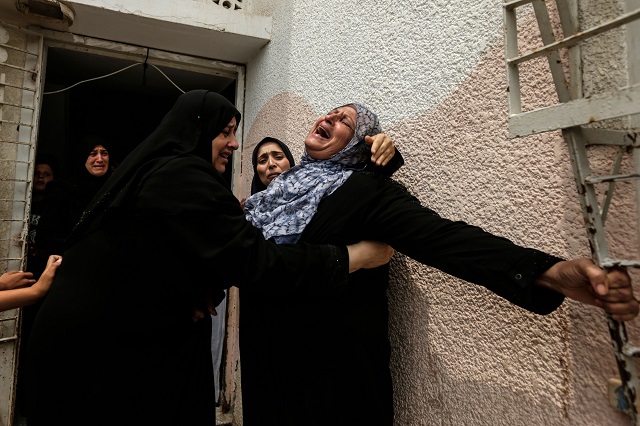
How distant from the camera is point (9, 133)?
273cm

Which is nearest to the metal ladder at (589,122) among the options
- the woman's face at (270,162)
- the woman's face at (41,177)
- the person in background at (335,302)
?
the person in background at (335,302)

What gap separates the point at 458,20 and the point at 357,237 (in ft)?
2.73

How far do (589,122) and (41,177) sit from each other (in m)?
4.04

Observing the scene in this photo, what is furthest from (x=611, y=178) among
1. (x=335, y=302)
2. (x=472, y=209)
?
(x=335, y=302)

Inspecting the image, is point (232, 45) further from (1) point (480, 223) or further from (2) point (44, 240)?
(1) point (480, 223)

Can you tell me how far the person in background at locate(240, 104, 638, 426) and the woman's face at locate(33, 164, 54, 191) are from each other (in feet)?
9.22

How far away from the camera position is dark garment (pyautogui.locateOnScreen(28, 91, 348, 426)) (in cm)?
127

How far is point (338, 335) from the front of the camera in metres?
1.51

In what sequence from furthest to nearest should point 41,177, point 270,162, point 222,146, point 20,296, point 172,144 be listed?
1. point 41,177
2. point 270,162
3. point 20,296
4. point 222,146
5. point 172,144

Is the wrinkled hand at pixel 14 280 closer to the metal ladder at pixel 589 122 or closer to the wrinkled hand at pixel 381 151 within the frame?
the wrinkled hand at pixel 381 151

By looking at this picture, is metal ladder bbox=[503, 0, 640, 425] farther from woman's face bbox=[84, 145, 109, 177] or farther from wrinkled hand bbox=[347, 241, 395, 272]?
woman's face bbox=[84, 145, 109, 177]

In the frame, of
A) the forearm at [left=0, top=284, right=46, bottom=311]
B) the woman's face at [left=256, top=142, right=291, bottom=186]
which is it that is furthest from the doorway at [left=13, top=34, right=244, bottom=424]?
the forearm at [left=0, top=284, right=46, bottom=311]

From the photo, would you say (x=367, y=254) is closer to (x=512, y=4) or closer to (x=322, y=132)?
(x=322, y=132)

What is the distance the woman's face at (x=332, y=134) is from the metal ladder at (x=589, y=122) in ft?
2.70
